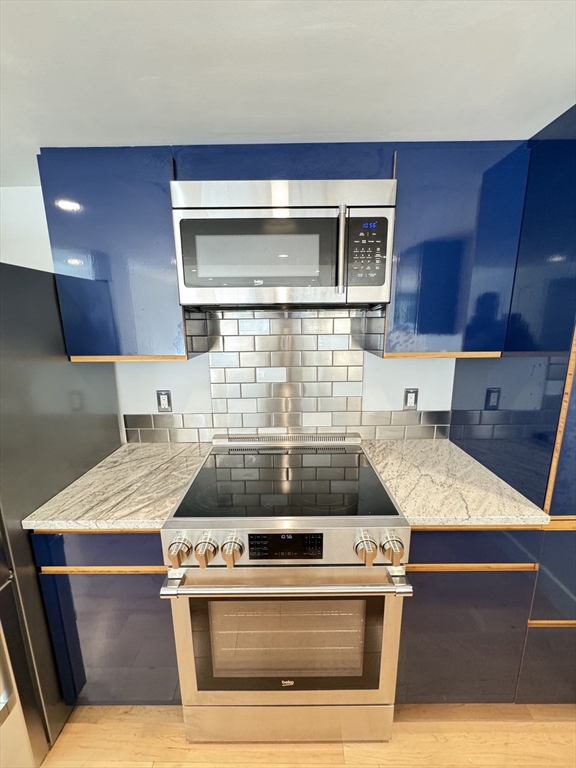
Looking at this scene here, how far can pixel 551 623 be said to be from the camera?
120 cm

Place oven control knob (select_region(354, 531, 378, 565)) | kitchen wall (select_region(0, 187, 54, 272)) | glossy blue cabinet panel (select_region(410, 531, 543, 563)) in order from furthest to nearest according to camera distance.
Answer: kitchen wall (select_region(0, 187, 54, 272)) → glossy blue cabinet panel (select_region(410, 531, 543, 563)) → oven control knob (select_region(354, 531, 378, 565))

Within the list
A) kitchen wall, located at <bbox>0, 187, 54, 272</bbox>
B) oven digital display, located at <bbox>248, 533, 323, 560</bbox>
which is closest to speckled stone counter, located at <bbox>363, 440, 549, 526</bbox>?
oven digital display, located at <bbox>248, 533, 323, 560</bbox>

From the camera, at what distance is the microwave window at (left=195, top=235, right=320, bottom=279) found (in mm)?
1222

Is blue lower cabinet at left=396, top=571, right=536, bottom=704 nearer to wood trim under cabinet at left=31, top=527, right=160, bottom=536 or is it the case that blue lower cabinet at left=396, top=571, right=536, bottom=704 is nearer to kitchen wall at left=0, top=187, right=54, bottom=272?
wood trim under cabinet at left=31, top=527, right=160, bottom=536

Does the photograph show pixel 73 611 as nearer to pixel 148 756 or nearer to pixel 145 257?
pixel 148 756

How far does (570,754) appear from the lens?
3.94ft

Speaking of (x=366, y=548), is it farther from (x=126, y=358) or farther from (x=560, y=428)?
(x=126, y=358)

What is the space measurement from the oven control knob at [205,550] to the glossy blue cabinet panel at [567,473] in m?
1.20

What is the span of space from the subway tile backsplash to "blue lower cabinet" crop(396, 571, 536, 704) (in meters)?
0.75

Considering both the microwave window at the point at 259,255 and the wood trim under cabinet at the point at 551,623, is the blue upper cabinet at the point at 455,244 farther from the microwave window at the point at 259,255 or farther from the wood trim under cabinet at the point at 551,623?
the wood trim under cabinet at the point at 551,623

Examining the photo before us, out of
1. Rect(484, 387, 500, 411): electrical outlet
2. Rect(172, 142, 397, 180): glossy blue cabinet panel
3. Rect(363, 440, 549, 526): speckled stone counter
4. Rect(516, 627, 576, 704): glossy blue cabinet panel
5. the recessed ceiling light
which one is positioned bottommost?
Rect(516, 627, 576, 704): glossy blue cabinet panel

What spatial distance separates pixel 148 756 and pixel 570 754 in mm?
1590

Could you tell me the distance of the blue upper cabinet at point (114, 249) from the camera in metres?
1.24

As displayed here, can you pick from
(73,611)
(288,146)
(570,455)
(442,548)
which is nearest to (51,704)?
(73,611)
